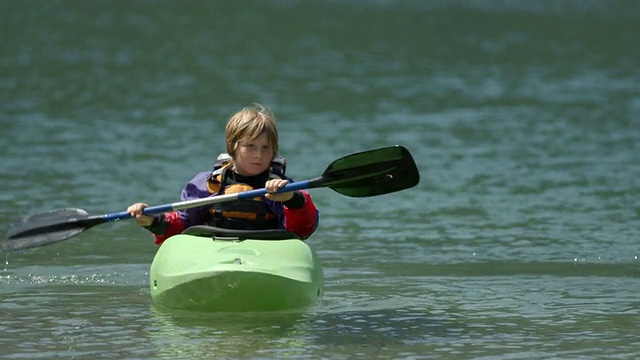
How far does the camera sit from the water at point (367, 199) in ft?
26.8

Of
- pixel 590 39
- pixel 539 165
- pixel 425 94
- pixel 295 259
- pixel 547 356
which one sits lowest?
pixel 547 356

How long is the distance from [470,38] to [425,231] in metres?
21.7

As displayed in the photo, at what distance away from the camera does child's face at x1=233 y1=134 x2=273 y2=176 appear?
8281 mm

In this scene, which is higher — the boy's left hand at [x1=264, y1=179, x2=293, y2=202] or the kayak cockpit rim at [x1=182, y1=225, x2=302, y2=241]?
the boy's left hand at [x1=264, y1=179, x2=293, y2=202]

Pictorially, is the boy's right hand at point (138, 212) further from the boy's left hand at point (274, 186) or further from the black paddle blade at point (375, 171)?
the black paddle blade at point (375, 171)

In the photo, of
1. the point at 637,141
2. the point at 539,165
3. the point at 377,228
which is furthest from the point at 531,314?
the point at 637,141

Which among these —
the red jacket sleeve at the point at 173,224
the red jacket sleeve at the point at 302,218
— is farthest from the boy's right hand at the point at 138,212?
the red jacket sleeve at the point at 302,218

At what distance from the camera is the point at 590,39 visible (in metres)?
32.4

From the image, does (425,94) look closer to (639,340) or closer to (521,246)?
(521,246)

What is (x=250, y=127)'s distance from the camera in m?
8.21

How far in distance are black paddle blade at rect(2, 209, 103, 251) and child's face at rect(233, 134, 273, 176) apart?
1.09 m

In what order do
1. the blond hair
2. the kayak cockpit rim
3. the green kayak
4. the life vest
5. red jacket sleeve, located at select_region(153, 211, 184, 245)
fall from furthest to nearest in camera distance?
red jacket sleeve, located at select_region(153, 211, 184, 245) → the life vest → the kayak cockpit rim → the blond hair → the green kayak

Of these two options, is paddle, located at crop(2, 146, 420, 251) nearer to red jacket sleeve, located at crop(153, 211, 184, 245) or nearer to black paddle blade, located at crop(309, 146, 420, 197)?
black paddle blade, located at crop(309, 146, 420, 197)

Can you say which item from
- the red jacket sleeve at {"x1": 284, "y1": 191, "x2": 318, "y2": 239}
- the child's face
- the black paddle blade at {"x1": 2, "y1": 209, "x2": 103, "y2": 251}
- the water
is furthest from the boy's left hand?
the black paddle blade at {"x1": 2, "y1": 209, "x2": 103, "y2": 251}
